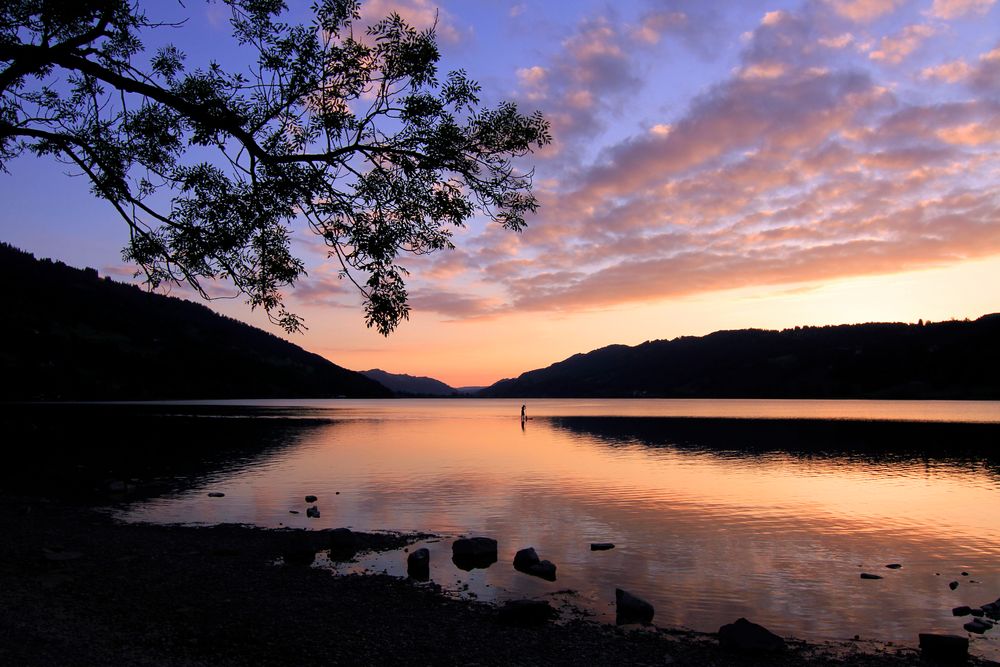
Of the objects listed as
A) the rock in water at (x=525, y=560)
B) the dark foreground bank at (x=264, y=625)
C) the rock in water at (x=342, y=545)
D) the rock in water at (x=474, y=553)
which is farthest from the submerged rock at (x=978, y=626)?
the rock in water at (x=342, y=545)

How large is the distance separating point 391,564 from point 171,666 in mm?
13253

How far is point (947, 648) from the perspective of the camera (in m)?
17.4

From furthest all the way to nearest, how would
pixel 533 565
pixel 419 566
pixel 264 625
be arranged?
pixel 533 565
pixel 419 566
pixel 264 625

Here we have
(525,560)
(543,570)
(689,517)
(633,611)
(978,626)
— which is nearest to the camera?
(978,626)

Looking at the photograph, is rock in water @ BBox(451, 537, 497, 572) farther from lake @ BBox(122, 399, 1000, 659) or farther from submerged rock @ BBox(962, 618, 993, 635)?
submerged rock @ BBox(962, 618, 993, 635)

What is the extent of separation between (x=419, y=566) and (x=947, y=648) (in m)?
17.1

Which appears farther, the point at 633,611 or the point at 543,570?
the point at 543,570

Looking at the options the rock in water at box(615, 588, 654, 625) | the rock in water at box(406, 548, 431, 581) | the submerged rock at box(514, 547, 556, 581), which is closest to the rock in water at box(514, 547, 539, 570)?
the submerged rock at box(514, 547, 556, 581)

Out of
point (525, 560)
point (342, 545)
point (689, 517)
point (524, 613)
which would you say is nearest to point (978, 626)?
point (524, 613)

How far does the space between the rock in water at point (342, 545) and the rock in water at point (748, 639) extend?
1616 cm

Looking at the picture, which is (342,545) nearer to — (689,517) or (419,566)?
(419,566)

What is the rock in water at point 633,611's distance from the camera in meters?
20.2

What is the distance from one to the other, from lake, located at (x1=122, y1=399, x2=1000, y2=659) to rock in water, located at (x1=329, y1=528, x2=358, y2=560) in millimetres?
1187

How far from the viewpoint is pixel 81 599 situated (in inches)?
734
